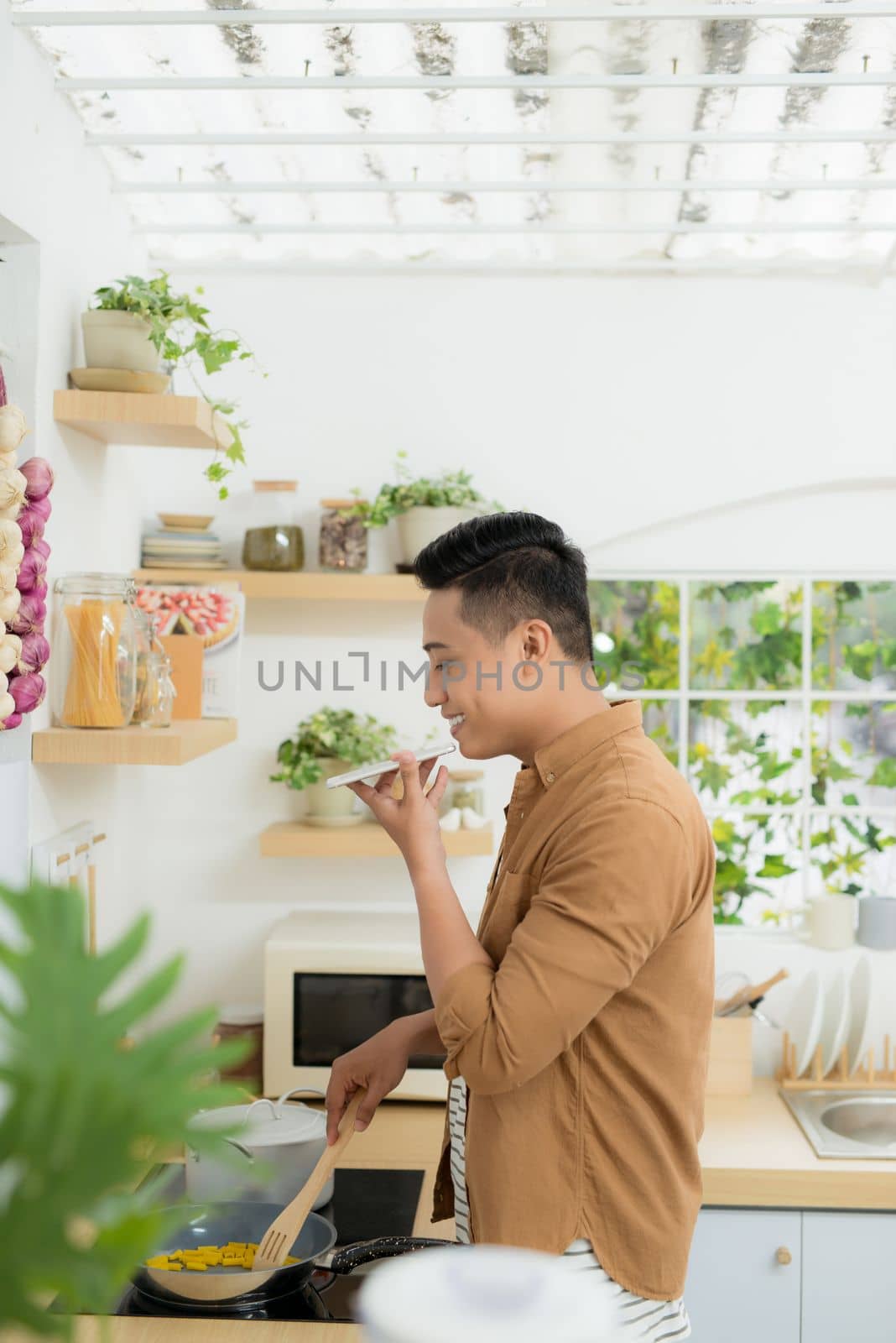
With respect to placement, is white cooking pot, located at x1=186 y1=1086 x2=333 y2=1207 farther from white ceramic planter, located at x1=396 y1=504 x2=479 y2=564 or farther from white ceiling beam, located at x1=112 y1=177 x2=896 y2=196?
white ceiling beam, located at x1=112 y1=177 x2=896 y2=196

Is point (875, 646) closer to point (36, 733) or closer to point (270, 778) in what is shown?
point (270, 778)

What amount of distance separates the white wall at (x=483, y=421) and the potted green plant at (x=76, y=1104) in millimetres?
2590

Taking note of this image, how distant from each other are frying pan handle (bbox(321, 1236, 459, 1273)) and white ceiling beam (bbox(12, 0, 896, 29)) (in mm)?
1744

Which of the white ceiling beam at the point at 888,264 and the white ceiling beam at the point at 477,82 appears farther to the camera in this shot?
the white ceiling beam at the point at 888,264

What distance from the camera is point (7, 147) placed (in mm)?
1871

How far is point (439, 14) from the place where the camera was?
6.21 feet

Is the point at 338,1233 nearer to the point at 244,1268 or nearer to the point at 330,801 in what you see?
the point at 244,1268

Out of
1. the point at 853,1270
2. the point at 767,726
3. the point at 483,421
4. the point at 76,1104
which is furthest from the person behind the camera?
the point at 767,726

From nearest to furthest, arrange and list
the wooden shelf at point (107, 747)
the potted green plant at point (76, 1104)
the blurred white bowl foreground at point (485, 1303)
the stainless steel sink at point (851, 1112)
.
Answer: the potted green plant at point (76, 1104)
the blurred white bowl foreground at point (485, 1303)
the wooden shelf at point (107, 747)
the stainless steel sink at point (851, 1112)

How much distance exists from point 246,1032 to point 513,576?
1.74m

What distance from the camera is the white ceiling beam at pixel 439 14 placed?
1871 mm

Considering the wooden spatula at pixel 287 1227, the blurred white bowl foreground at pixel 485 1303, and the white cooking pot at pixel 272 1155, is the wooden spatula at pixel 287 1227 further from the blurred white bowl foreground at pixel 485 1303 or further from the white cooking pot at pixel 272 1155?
the blurred white bowl foreground at pixel 485 1303

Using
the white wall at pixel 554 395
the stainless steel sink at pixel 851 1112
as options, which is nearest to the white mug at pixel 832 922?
the stainless steel sink at pixel 851 1112

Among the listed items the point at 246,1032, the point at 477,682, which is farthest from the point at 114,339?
the point at 246,1032
